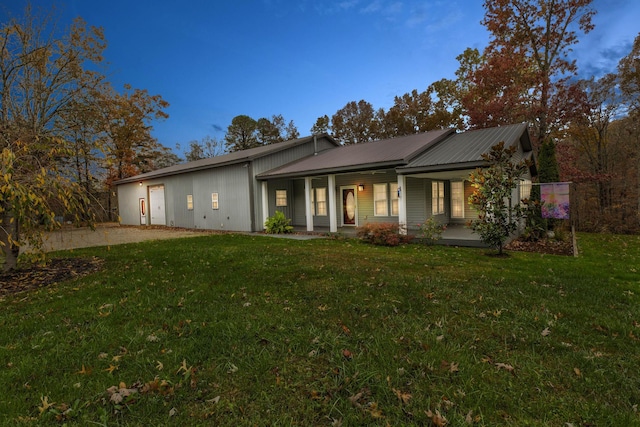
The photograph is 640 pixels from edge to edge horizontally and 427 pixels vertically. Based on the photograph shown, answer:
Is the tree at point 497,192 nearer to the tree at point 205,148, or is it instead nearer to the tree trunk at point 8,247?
the tree trunk at point 8,247

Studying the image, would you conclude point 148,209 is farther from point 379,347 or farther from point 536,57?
point 536,57

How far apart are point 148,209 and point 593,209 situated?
87.7ft

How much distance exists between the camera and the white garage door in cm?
2017

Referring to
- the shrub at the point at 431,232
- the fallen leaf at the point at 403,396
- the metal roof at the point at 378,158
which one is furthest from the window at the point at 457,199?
the fallen leaf at the point at 403,396

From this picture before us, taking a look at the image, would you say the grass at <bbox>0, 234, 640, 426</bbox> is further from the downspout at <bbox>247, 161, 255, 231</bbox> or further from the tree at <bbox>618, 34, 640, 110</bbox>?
the tree at <bbox>618, 34, 640, 110</bbox>

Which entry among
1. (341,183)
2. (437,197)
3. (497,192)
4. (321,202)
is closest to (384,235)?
(497,192)

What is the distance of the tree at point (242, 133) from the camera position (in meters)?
38.5

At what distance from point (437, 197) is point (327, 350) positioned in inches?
482

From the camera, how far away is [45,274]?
6.31m

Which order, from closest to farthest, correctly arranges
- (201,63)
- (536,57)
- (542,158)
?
(542,158) < (536,57) < (201,63)

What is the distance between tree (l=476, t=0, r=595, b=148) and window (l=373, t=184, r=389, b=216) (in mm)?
9703

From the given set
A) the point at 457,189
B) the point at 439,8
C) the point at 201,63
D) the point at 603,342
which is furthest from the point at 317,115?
the point at 603,342

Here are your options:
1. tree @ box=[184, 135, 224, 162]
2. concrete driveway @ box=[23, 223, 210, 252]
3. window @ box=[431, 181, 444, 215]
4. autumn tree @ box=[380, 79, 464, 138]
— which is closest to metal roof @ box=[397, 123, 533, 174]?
window @ box=[431, 181, 444, 215]

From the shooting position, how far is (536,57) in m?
17.3
